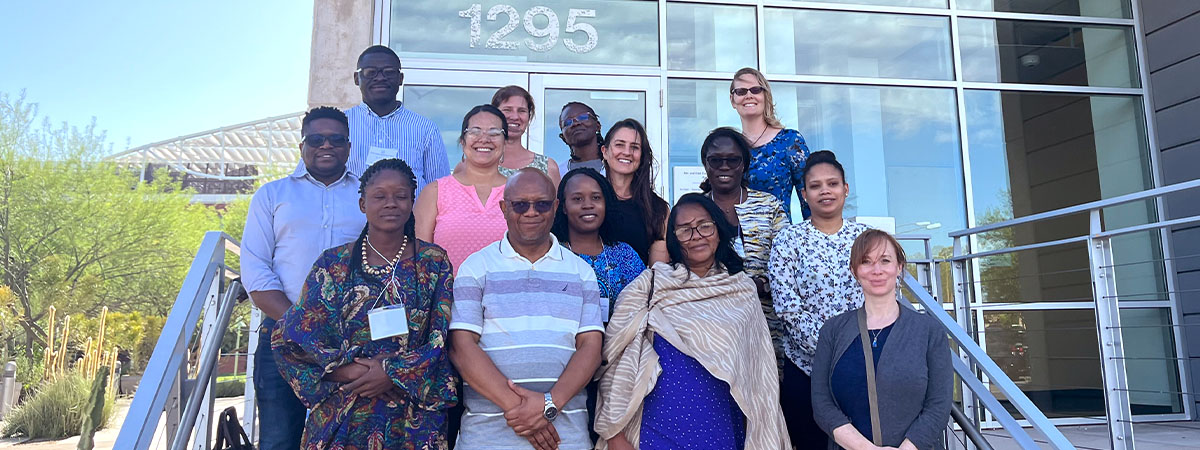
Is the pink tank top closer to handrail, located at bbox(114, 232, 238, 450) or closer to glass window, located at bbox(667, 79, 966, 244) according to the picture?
handrail, located at bbox(114, 232, 238, 450)

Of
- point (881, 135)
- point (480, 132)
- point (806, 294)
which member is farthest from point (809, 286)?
point (881, 135)

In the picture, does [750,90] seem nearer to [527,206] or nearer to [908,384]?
[527,206]

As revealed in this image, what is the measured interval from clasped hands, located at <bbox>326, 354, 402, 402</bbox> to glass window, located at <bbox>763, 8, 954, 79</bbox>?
597 centimetres

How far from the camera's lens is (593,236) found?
299cm

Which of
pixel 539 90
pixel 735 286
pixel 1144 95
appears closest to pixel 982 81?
pixel 1144 95

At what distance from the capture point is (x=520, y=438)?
8.04 feet

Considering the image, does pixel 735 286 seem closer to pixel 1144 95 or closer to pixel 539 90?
pixel 539 90

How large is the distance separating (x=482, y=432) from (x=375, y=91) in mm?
1974

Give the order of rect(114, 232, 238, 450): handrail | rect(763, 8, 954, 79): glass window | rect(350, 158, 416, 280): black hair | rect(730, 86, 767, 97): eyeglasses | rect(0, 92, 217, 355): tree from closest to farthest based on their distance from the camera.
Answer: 1. rect(114, 232, 238, 450): handrail
2. rect(350, 158, 416, 280): black hair
3. rect(730, 86, 767, 97): eyeglasses
4. rect(763, 8, 954, 79): glass window
5. rect(0, 92, 217, 355): tree

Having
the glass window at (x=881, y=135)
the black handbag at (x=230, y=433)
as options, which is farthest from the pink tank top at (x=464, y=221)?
the glass window at (x=881, y=135)

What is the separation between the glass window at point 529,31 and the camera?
274 inches

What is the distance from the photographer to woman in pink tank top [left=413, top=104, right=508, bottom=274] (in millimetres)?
3100

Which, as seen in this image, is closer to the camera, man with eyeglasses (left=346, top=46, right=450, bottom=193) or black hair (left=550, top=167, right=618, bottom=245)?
black hair (left=550, top=167, right=618, bottom=245)

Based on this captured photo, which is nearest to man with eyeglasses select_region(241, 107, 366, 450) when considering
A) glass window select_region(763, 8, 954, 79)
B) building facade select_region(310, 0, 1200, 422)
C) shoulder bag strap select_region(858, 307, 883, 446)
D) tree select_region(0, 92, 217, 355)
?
shoulder bag strap select_region(858, 307, 883, 446)
